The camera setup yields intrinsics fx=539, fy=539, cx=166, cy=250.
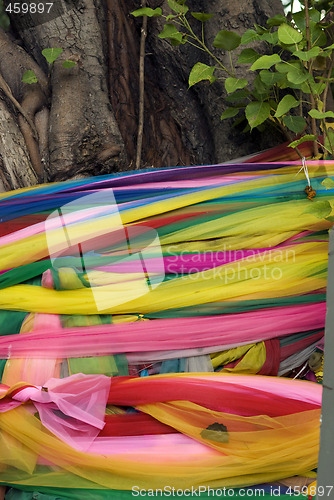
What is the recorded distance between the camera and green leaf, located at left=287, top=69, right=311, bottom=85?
5.03 feet

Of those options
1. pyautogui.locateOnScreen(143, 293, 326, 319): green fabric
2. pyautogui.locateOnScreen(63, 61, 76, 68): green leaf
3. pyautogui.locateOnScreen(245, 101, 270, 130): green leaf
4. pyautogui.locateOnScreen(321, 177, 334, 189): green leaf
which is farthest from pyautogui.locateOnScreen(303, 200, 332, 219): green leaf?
pyautogui.locateOnScreen(63, 61, 76, 68): green leaf

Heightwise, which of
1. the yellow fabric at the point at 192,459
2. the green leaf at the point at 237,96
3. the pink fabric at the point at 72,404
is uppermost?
the green leaf at the point at 237,96

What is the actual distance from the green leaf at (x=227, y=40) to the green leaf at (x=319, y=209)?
662 mm

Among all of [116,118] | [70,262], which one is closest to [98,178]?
[70,262]

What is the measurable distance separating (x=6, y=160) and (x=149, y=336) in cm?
86

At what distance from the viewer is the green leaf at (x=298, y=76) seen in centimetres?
153

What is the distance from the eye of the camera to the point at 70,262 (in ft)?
5.03

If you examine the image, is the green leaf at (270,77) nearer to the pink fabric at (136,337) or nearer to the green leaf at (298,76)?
the green leaf at (298,76)

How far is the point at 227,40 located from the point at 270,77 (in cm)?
23

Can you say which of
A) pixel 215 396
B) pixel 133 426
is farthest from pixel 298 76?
pixel 133 426

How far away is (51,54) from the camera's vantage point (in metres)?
1.87

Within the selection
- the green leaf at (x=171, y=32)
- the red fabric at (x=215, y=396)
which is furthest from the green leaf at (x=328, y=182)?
the green leaf at (x=171, y=32)

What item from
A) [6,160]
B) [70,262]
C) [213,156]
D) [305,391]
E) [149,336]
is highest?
[6,160]

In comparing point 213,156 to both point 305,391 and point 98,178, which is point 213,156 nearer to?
point 98,178
